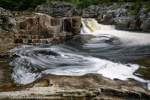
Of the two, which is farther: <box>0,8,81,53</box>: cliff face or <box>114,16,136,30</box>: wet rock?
<box>114,16,136,30</box>: wet rock

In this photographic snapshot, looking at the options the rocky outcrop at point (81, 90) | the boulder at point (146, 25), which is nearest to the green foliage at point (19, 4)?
the boulder at point (146, 25)

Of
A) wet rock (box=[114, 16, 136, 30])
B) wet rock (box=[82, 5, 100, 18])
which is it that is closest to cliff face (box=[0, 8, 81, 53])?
wet rock (box=[114, 16, 136, 30])

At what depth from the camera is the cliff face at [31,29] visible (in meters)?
8.53

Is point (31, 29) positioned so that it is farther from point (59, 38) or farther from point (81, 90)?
point (81, 90)

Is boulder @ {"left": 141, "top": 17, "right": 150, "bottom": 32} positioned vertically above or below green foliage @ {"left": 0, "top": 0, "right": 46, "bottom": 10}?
below

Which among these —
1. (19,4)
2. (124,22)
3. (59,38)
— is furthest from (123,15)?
(19,4)

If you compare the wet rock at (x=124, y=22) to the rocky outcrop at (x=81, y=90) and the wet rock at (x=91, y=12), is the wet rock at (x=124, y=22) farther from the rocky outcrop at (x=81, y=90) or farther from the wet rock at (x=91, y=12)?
the rocky outcrop at (x=81, y=90)

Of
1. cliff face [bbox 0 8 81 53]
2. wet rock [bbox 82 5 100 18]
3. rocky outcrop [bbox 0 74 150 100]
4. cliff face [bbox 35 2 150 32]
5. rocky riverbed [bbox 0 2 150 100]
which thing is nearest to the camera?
rocky outcrop [bbox 0 74 150 100]

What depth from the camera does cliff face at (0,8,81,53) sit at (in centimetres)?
853

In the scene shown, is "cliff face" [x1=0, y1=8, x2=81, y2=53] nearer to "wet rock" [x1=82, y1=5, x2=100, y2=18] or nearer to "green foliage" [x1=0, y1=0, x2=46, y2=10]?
"wet rock" [x1=82, y1=5, x2=100, y2=18]

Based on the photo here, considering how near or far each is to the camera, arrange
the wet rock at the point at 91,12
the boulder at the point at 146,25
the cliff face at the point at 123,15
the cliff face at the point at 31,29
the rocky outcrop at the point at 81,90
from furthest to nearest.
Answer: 1. the wet rock at the point at 91,12
2. the cliff face at the point at 123,15
3. the boulder at the point at 146,25
4. the cliff face at the point at 31,29
5. the rocky outcrop at the point at 81,90

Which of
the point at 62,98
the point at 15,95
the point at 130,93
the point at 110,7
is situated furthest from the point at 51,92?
the point at 110,7

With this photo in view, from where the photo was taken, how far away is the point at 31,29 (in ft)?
35.0

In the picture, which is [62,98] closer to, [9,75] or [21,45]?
[9,75]
